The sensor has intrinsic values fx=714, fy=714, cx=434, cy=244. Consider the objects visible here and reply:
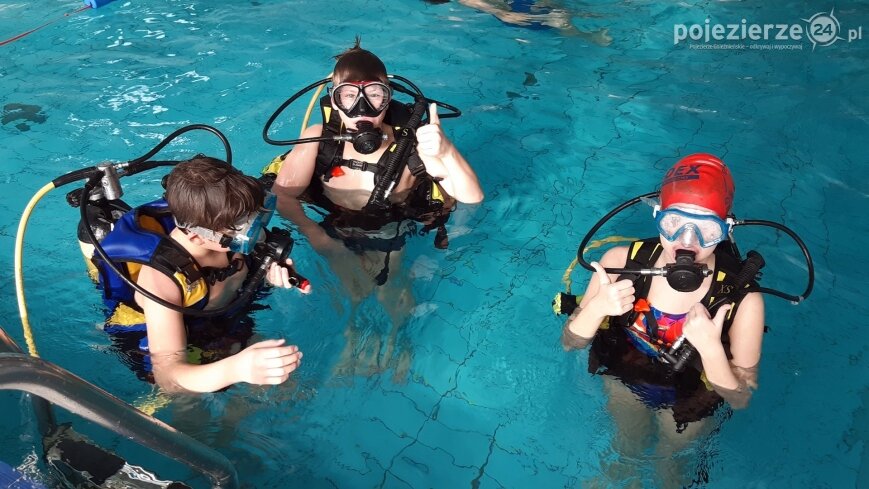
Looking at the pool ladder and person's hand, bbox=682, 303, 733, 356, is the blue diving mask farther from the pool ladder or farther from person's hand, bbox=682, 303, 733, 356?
person's hand, bbox=682, 303, 733, 356

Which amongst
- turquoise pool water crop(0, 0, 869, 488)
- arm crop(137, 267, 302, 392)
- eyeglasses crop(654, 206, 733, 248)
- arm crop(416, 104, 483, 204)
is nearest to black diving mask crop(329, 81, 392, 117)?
arm crop(416, 104, 483, 204)

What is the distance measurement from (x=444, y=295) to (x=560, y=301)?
1073 millimetres

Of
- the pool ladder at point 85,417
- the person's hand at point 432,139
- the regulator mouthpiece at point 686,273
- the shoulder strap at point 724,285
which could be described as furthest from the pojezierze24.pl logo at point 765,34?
the pool ladder at point 85,417

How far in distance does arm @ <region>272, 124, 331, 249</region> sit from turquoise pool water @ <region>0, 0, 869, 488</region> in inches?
6.6

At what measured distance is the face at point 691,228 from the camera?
2.71 meters

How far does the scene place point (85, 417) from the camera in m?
1.89

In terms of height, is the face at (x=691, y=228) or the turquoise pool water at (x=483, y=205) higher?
the face at (x=691, y=228)

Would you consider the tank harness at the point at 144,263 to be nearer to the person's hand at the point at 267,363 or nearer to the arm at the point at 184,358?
the arm at the point at 184,358

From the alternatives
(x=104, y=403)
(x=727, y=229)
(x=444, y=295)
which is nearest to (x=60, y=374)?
(x=104, y=403)

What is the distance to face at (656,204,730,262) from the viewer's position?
A: 2707 millimetres

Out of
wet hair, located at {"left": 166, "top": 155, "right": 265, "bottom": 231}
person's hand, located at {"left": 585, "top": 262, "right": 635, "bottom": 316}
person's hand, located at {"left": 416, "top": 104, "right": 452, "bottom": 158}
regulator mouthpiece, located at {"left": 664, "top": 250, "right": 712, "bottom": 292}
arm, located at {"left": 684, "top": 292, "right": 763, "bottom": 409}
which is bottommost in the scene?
arm, located at {"left": 684, "top": 292, "right": 763, "bottom": 409}

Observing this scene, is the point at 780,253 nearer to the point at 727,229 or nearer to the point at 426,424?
the point at 727,229

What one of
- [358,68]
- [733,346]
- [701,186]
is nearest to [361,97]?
[358,68]

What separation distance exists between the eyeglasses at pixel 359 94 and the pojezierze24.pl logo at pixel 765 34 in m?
4.43
